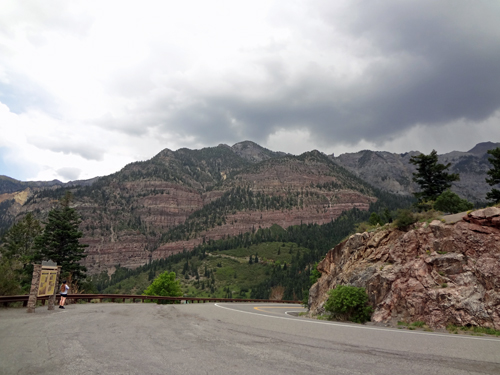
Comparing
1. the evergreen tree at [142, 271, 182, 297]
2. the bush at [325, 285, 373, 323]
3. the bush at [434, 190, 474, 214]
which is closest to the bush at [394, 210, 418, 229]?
the bush at [325, 285, 373, 323]

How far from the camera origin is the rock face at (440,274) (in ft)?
47.6

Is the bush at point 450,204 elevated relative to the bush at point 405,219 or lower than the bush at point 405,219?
elevated

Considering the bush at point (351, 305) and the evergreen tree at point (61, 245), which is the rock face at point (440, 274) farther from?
the evergreen tree at point (61, 245)

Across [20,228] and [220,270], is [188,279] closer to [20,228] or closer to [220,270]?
[220,270]

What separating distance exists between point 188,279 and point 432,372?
461ft

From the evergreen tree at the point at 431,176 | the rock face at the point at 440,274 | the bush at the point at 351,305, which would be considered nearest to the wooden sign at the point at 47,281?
the bush at the point at 351,305

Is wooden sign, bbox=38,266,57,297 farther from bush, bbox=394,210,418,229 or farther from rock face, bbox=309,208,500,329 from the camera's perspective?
bush, bbox=394,210,418,229

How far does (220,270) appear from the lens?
5659 inches

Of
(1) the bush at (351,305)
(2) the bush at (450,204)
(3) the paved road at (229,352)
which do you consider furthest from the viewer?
(2) the bush at (450,204)

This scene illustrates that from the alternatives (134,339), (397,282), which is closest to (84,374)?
(134,339)

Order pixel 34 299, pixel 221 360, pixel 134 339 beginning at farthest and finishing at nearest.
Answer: pixel 34 299 → pixel 134 339 → pixel 221 360

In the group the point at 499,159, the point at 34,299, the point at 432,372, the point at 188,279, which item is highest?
the point at 499,159

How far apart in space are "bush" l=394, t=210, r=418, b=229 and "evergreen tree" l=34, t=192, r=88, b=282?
4665 cm

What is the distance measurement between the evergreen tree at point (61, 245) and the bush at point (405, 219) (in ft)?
153
